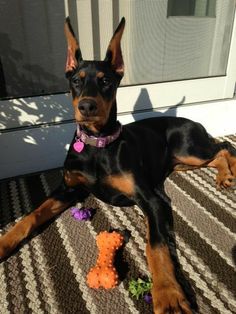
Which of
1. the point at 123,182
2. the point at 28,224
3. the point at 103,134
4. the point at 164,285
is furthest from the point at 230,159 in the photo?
the point at 28,224

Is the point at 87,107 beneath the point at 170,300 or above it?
above

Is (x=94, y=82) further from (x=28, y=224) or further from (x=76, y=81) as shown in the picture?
(x=28, y=224)

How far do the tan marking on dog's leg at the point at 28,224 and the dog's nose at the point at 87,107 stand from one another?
818mm

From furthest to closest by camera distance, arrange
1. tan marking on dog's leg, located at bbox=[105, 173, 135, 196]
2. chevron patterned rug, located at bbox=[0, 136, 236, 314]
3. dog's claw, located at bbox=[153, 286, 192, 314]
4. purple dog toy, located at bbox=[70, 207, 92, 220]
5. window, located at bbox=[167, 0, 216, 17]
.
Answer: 1. window, located at bbox=[167, 0, 216, 17]
2. purple dog toy, located at bbox=[70, 207, 92, 220]
3. tan marking on dog's leg, located at bbox=[105, 173, 135, 196]
4. chevron patterned rug, located at bbox=[0, 136, 236, 314]
5. dog's claw, located at bbox=[153, 286, 192, 314]

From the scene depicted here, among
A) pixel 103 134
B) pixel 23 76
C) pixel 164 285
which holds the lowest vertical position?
pixel 164 285

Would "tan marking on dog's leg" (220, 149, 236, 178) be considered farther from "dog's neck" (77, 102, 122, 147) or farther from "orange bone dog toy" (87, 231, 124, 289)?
"orange bone dog toy" (87, 231, 124, 289)

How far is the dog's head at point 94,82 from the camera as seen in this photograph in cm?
191

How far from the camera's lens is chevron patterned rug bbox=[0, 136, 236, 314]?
1.73 m

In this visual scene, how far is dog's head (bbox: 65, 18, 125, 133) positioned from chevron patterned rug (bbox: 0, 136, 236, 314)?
759 mm

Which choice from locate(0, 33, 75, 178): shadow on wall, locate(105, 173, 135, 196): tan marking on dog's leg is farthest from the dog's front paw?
locate(0, 33, 75, 178): shadow on wall

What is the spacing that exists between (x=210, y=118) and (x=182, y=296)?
2538mm

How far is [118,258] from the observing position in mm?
2008

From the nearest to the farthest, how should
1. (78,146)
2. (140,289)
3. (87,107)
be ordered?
(140,289) < (87,107) < (78,146)

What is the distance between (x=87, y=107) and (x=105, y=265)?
36.7 inches
